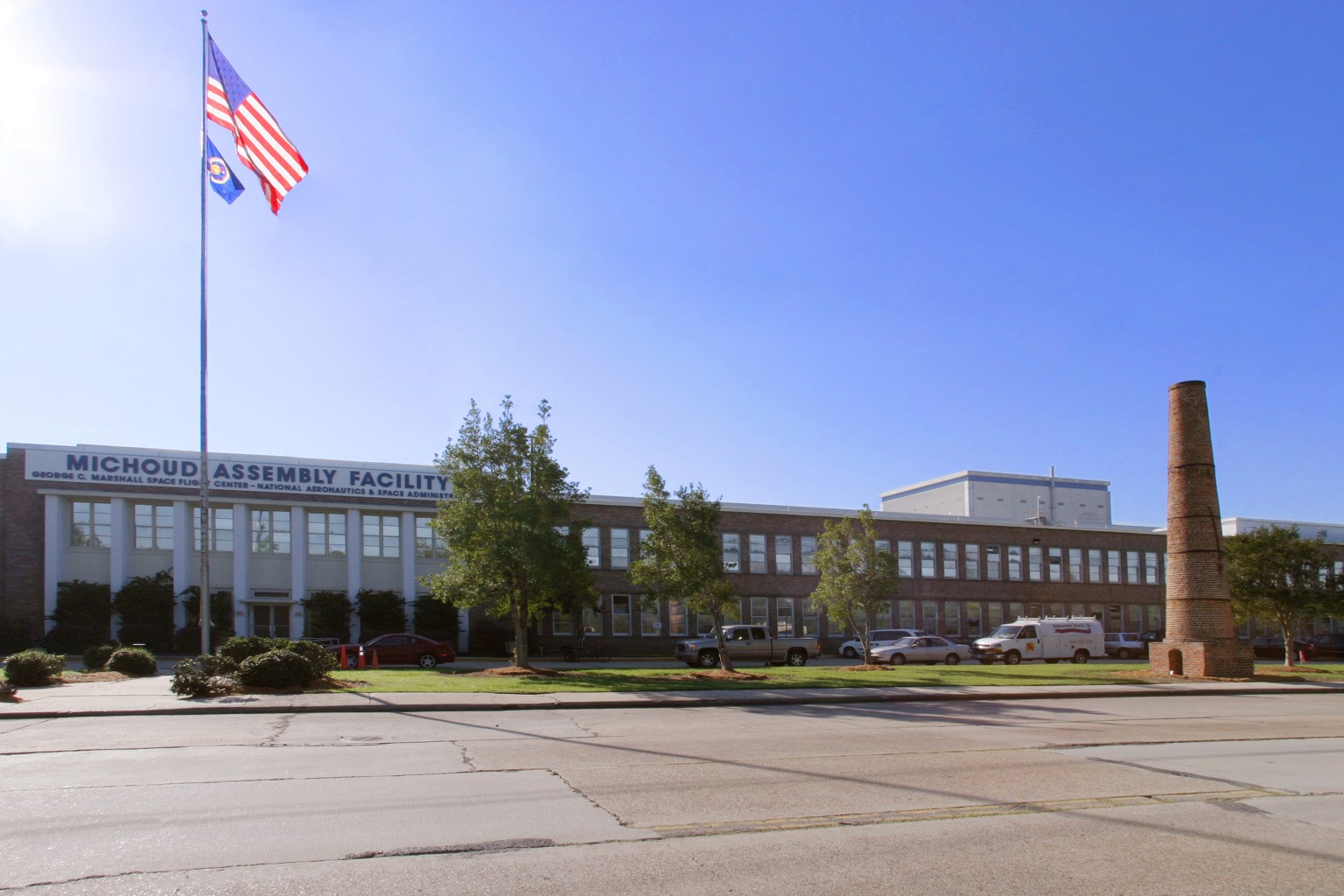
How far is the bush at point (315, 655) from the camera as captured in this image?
67.3 ft

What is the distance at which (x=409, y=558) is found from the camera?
4559cm

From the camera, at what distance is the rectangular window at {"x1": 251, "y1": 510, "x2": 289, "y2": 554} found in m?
43.5

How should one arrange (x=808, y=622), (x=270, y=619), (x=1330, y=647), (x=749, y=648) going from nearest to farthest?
(x=749, y=648) → (x=270, y=619) → (x=808, y=622) → (x=1330, y=647)

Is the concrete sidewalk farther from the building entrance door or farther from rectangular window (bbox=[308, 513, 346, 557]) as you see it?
rectangular window (bbox=[308, 513, 346, 557])

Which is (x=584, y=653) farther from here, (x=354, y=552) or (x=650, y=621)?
(x=354, y=552)

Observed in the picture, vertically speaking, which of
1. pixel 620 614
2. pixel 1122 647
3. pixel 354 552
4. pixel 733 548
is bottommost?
pixel 1122 647

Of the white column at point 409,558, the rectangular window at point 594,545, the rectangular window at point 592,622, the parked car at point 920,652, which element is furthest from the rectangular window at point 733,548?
the white column at point 409,558

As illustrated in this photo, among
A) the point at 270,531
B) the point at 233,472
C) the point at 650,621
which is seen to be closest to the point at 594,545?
the point at 650,621

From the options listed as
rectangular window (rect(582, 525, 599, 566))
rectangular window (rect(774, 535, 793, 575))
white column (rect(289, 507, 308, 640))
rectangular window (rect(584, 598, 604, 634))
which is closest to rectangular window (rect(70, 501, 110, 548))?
white column (rect(289, 507, 308, 640))

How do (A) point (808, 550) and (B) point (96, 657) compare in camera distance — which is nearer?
(B) point (96, 657)

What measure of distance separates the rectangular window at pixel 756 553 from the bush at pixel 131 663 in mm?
31566

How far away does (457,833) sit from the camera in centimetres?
784

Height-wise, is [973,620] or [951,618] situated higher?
[951,618]

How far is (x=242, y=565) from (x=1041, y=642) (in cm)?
3558
